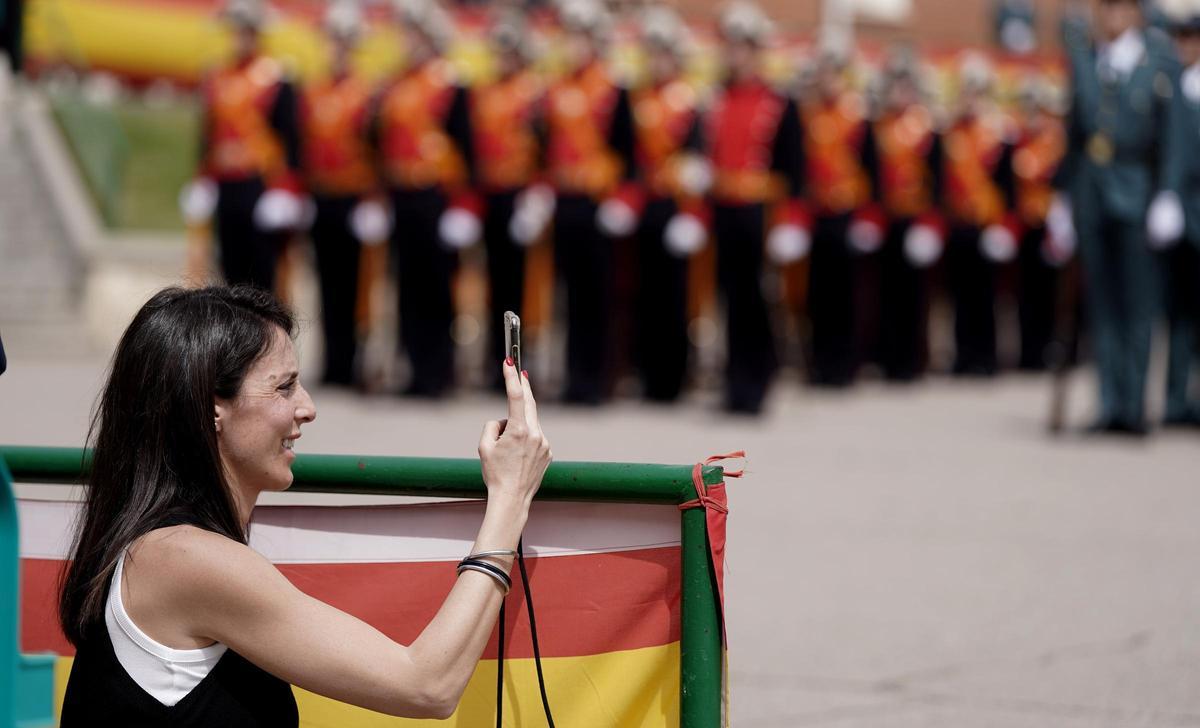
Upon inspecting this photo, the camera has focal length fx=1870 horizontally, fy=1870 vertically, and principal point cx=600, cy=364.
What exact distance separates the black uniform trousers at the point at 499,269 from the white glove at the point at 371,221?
2.24 ft

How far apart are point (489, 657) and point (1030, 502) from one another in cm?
559

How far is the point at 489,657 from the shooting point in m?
2.76

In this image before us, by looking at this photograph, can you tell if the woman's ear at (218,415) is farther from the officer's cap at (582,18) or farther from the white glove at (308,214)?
the white glove at (308,214)

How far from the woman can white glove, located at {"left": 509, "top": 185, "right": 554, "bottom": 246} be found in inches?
378

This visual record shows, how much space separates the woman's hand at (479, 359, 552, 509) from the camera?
2541mm

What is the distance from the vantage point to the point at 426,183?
12.2 meters

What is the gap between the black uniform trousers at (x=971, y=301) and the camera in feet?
51.9

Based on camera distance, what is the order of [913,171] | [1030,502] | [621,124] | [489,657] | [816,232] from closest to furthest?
[489,657]
[1030,502]
[621,124]
[816,232]
[913,171]

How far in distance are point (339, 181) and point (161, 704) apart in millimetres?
10371

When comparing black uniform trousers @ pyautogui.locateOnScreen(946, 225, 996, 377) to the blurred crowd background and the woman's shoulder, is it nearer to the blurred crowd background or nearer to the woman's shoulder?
the blurred crowd background

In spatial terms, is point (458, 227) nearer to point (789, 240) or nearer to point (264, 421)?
A: point (789, 240)

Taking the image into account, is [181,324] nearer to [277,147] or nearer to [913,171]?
[277,147]

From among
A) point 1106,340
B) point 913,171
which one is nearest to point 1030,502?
point 1106,340

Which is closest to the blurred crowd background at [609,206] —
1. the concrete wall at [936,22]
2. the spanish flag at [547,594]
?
the spanish flag at [547,594]
